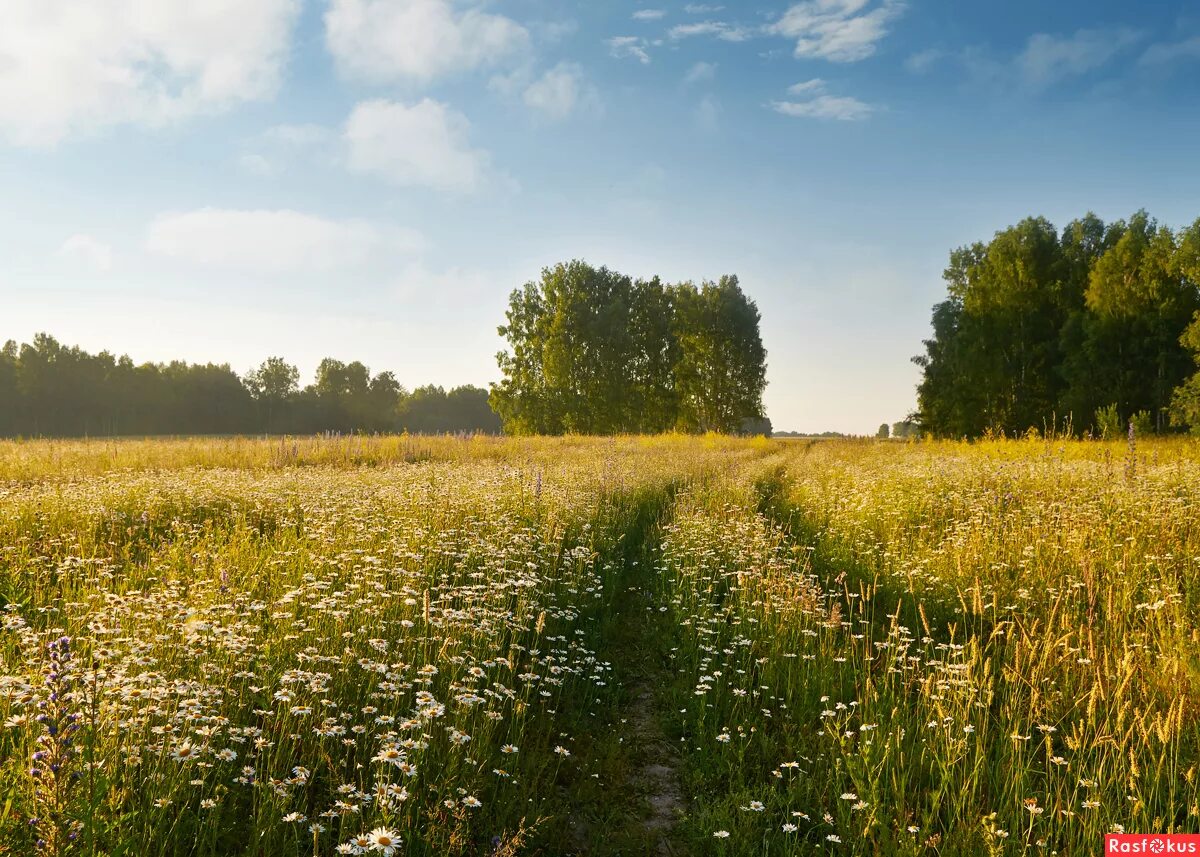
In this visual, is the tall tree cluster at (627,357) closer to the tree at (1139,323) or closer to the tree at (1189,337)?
the tree at (1139,323)

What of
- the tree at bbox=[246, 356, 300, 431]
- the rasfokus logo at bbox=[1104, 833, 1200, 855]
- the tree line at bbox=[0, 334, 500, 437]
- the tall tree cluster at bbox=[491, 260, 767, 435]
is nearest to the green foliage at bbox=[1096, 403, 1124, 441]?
the rasfokus logo at bbox=[1104, 833, 1200, 855]

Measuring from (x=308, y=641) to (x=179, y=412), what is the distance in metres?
94.2

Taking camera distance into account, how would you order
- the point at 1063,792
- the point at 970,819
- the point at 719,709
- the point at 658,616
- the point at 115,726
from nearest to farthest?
1. the point at 115,726
2. the point at 970,819
3. the point at 1063,792
4. the point at 719,709
5. the point at 658,616

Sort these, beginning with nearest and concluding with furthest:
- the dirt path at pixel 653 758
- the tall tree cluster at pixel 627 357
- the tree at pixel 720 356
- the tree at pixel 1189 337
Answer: the dirt path at pixel 653 758
the tree at pixel 1189 337
the tall tree cluster at pixel 627 357
the tree at pixel 720 356

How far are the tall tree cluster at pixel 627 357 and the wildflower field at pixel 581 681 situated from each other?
41.7 meters

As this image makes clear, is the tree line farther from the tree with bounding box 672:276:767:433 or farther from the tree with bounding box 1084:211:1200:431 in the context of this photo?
the tree with bounding box 1084:211:1200:431

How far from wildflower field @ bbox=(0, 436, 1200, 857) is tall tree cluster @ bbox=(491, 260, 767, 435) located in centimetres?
4168

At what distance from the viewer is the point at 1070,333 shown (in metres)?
37.3

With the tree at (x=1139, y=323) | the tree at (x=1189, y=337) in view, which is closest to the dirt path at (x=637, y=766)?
the tree at (x=1189, y=337)

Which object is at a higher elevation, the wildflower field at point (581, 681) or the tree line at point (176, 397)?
→ the tree line at point (176, 397)

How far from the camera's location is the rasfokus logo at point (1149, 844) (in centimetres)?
283

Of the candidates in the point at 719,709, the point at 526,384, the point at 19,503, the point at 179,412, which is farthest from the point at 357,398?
the point at 719,709

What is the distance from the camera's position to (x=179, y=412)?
270ft

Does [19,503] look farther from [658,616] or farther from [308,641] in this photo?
[658,616]
